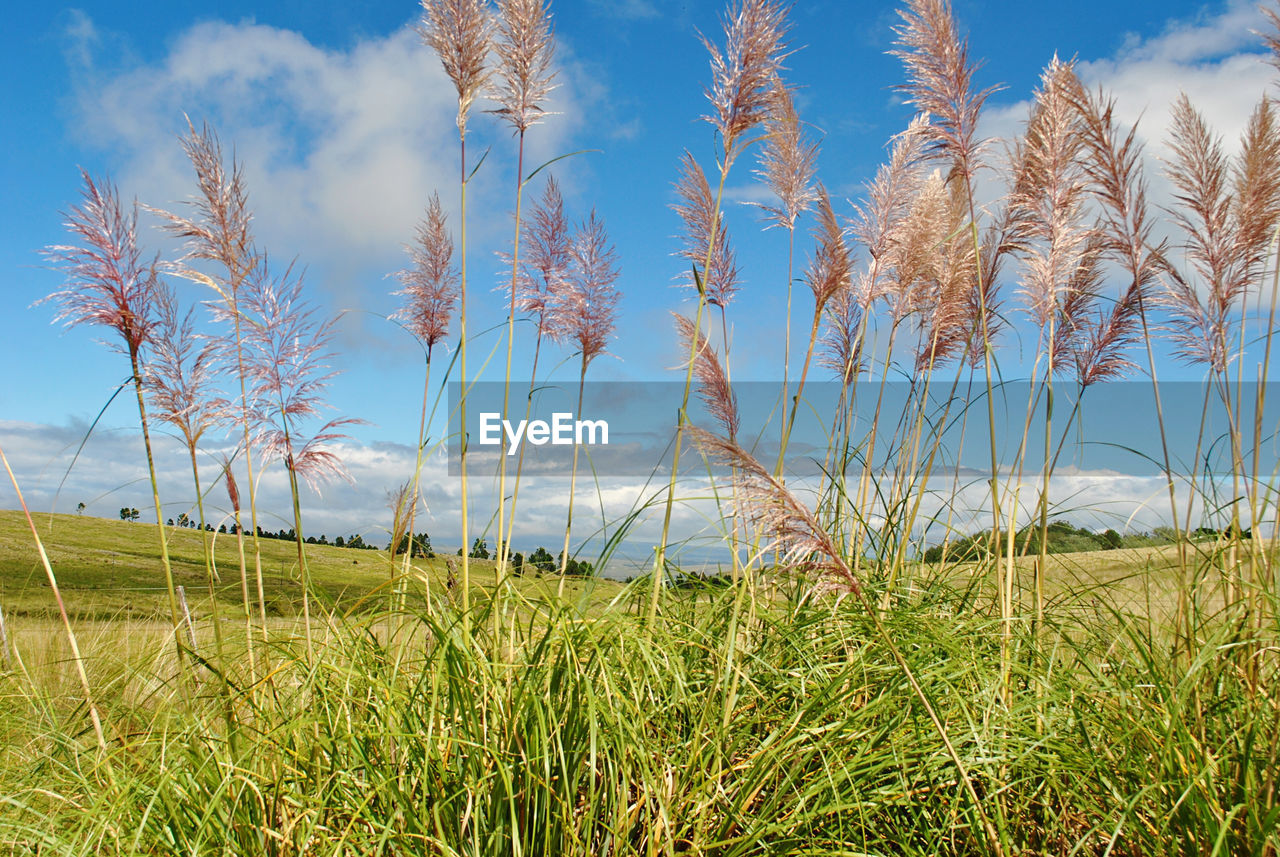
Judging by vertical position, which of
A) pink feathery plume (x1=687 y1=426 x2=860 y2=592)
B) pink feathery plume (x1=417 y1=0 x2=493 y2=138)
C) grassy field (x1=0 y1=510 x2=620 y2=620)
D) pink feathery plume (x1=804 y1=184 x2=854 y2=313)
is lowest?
grassy field (x1=0 y1=510 x2=620 y2=620)

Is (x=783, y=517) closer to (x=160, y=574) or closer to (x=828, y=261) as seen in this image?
(x=828, y=261)

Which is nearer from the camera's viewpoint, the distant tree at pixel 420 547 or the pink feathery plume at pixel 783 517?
the pink feathery plume at pixel 783 517

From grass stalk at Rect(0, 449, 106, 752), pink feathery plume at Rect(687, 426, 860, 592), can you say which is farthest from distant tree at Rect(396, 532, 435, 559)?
pink feathery plume at Rect(687, 426, 860, 592)

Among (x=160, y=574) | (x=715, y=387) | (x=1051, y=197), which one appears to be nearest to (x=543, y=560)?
(x=715, y=387)

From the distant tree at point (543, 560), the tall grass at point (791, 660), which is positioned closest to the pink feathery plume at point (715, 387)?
the tall grass at point (791, 660)

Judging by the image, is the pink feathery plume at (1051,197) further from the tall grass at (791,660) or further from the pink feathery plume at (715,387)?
the pink feathery plume at (715,387)

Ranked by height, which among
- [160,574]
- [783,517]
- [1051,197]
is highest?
[1051,197]

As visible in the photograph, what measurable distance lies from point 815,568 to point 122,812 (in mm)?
1997

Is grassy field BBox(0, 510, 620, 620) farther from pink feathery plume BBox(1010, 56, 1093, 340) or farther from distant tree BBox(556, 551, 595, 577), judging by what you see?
pink feathery plume BBox(1010, 56, 1093, 340)

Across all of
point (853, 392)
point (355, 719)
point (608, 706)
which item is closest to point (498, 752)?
point (608, 706)

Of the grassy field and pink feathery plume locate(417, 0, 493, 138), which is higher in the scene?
pink feathery plume locate(417, 0, 493, 138)

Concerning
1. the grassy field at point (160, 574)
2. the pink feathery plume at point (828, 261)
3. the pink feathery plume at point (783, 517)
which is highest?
the pink feathery plume at point (828, 261)

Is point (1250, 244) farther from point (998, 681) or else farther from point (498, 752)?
point (498, 752)

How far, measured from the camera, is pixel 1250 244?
2.90 metres
